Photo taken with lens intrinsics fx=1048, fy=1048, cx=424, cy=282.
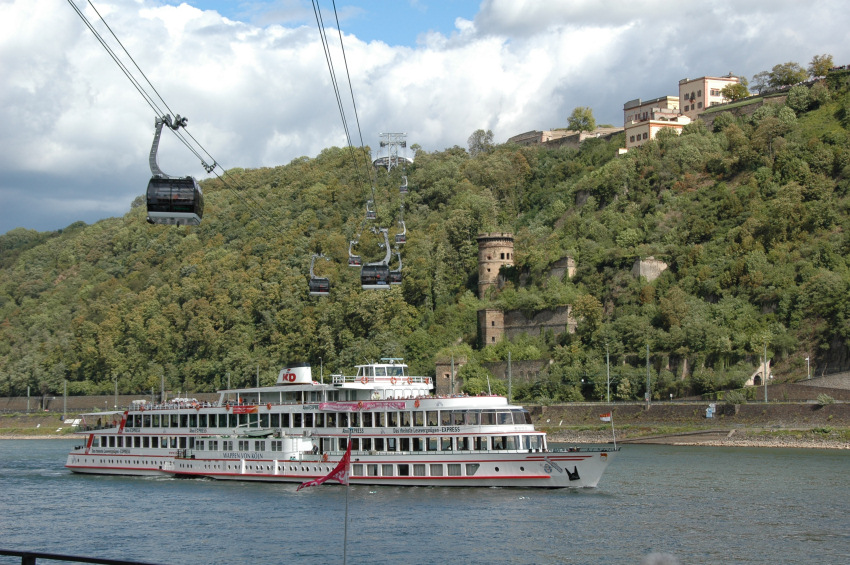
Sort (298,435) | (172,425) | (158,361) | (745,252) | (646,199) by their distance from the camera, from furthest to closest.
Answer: (158,361)
(646,199)
(745,252)
(172,425)
(298,435)

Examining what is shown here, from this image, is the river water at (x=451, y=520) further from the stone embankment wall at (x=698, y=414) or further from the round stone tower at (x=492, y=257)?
the round stone tower at (x=492, y=257)

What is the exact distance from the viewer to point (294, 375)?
175ft

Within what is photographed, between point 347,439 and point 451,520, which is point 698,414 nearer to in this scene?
point 347,439

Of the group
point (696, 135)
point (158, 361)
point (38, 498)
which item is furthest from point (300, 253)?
point (38, 498)

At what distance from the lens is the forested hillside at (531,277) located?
8644cm

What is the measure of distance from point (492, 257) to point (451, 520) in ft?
230

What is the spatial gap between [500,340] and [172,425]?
4991cm

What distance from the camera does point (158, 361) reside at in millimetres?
123188

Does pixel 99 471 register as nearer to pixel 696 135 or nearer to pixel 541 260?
pixel 541 260

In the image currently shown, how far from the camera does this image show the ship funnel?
2095 inches

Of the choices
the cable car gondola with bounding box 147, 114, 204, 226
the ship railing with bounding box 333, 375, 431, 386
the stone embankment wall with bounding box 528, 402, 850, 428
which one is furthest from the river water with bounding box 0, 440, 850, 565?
the stone embankment wall with bounding box 528, 402, 850, 428

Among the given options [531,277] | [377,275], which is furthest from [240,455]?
[531,277]

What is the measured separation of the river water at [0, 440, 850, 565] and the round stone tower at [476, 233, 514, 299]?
53.6 meters

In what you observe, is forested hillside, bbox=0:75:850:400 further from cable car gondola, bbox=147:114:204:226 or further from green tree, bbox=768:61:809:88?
cable car gondola, bbox=147:114:204:226
